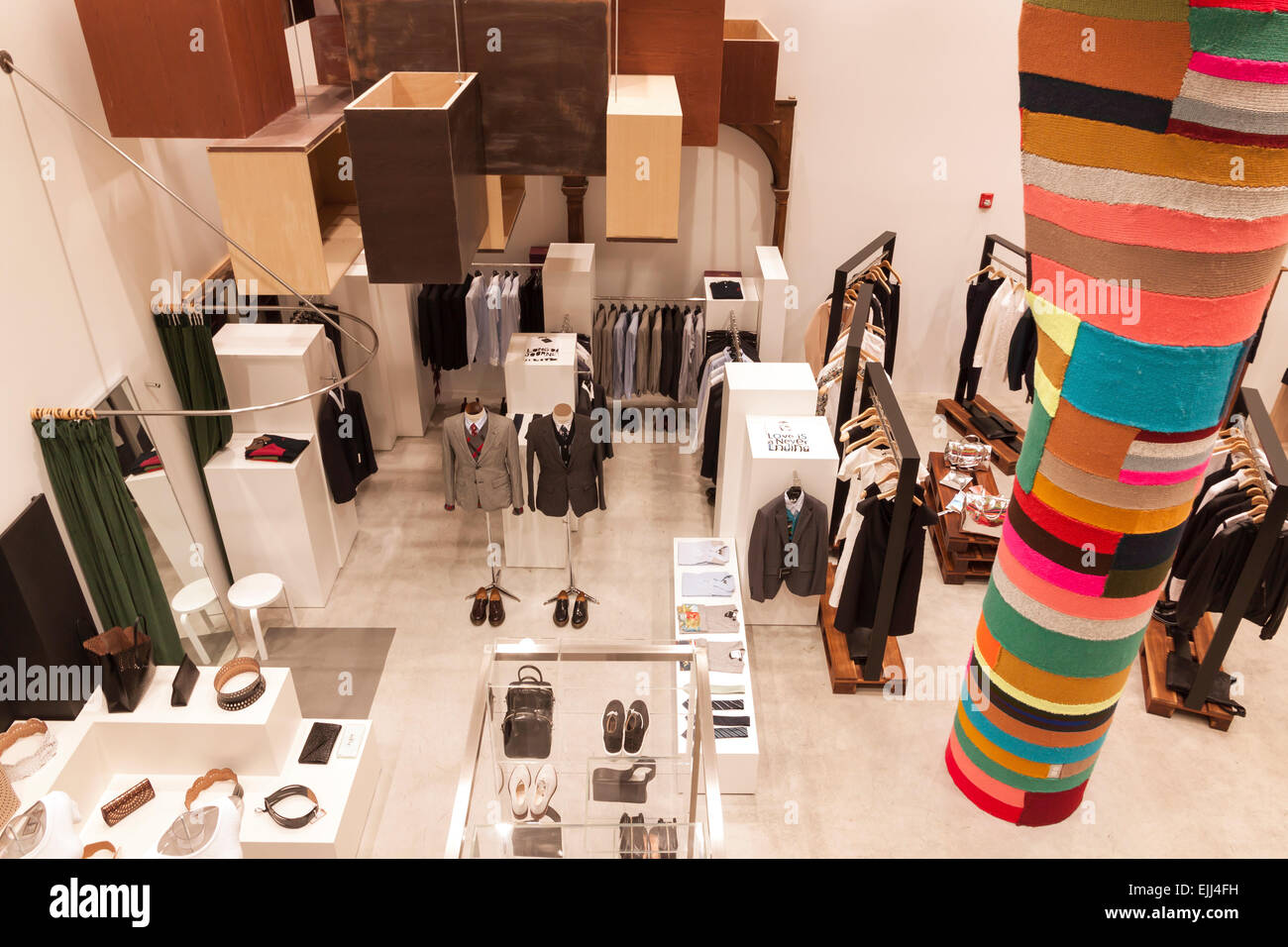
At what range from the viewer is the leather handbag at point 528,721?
9.80ft

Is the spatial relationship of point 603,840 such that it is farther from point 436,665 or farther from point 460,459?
point 460,459

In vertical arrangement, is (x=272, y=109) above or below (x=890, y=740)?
above

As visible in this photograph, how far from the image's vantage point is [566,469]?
564 centimetres

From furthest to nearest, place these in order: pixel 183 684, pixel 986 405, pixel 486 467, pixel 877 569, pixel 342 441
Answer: pixel 986 405 → pixel 342 441 → pixel 486 467 → pixel 877 569 → pixel 183 684

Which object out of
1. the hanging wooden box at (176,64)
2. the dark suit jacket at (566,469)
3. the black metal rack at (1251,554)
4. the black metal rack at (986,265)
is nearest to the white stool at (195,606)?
the dark suit jacket at (566,469)

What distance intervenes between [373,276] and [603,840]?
281 cm

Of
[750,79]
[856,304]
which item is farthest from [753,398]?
[750,79]

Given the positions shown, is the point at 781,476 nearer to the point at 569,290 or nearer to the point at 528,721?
the point at 569,290

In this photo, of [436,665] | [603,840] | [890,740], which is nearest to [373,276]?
[436,665]

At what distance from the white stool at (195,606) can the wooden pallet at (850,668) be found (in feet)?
11.9

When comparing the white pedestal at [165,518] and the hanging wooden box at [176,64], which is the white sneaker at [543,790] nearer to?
the white pedestal at [165,518]

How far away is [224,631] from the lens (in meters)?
5.42

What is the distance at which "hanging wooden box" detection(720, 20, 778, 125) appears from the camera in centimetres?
605

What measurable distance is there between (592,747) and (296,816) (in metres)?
1.87
